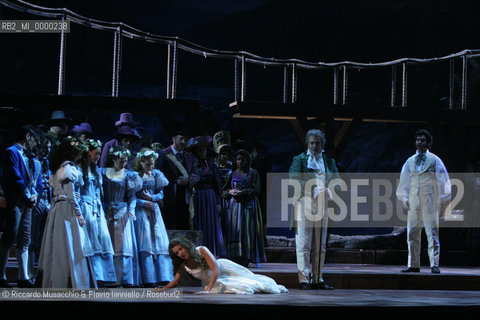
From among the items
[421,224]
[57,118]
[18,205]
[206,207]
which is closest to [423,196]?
[421,224]

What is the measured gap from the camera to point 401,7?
2233cm

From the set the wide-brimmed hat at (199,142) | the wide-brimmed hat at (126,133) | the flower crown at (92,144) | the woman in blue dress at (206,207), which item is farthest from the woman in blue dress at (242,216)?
the flower crown at (92,144)

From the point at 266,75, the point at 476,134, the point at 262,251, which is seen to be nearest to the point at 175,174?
the point at 262,251

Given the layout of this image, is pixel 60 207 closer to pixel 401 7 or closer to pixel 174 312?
pixel 174 312

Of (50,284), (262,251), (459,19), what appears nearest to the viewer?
(50,284)

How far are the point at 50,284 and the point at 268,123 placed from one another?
1768 centimetres

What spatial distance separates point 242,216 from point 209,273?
214cm

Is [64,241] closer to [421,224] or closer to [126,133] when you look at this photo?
[126,133]

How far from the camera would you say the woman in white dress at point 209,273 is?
6.87m

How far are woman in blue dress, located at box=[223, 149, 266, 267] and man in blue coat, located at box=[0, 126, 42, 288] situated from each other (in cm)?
272

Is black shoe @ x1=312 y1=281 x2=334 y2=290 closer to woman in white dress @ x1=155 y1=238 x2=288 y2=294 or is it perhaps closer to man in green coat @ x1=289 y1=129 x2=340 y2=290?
man in green coat @ x1=289 y1=129 x2=340 y2=290

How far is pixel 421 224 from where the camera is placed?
29.0ft

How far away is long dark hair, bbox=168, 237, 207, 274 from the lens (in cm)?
688

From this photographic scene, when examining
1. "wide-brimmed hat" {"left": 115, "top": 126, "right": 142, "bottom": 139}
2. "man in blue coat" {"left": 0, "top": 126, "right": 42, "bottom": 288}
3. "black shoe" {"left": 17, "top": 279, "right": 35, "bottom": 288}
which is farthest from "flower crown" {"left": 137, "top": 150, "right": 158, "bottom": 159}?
"black shoe" {"left": 17, "top": 279, "right": 35, "bottom": 288}
